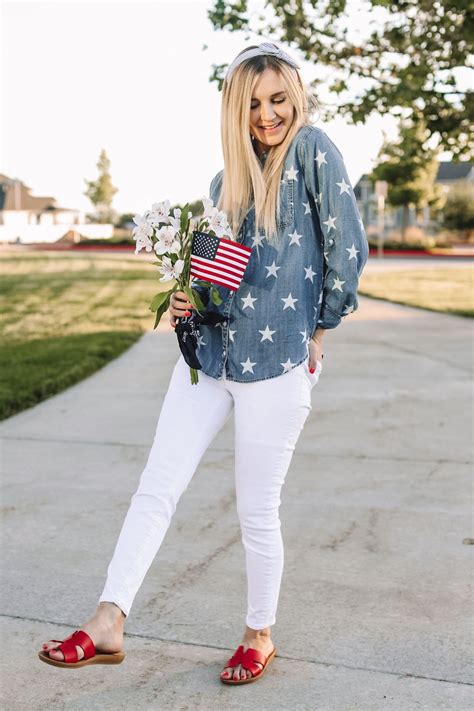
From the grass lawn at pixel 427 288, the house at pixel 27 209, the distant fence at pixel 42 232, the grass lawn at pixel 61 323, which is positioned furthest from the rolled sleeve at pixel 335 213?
the house at pixel 27 209

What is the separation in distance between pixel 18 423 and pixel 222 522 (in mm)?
2754

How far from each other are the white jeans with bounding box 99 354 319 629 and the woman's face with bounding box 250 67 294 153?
703 mm

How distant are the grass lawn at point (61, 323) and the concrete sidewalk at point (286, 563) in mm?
884

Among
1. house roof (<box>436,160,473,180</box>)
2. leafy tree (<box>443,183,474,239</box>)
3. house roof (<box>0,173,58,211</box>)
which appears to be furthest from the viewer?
house roof (<box>0,173,58,211</box>)

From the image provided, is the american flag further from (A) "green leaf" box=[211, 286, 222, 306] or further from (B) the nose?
(B) the nose

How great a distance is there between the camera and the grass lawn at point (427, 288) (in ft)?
54.4

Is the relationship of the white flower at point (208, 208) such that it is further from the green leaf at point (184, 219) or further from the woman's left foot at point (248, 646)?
the woman's left foot at point (248, 646)

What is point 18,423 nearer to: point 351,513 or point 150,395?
point 150,395

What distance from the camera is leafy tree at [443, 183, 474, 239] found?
59094 mm

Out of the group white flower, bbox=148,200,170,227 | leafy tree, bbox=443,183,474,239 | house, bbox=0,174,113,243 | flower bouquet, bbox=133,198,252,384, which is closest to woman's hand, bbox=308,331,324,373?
flower bouquet, bbox=133,198,252,384

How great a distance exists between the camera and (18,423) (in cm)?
698

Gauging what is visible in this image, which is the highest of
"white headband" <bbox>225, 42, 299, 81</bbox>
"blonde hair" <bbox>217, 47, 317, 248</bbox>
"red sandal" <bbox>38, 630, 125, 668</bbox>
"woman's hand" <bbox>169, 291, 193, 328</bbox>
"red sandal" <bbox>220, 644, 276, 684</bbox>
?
"white headband" <bbox>225, 42, 299, 81</bbox>

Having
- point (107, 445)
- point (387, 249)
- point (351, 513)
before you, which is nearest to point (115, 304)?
point (107, 445)

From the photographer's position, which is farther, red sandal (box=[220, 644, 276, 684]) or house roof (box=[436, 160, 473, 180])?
house roof (box=[436, 160, 473, 180])
